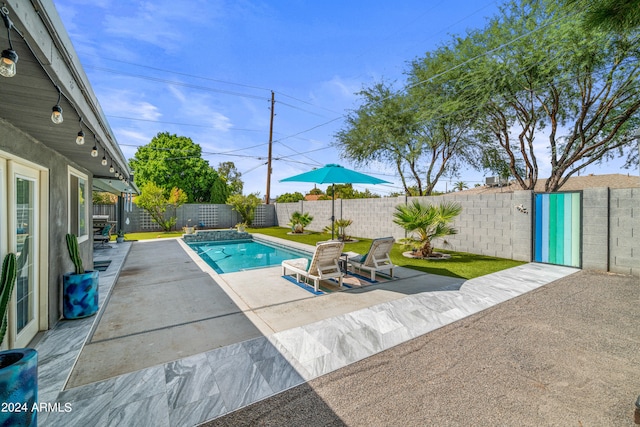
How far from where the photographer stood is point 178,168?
29047mm

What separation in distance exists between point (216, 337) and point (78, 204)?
4.58 metres

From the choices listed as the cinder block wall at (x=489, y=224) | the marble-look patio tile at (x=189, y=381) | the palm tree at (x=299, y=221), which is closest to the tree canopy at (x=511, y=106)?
the palm tree at (x=299, y=221)

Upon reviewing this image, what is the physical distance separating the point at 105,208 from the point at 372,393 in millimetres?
21536

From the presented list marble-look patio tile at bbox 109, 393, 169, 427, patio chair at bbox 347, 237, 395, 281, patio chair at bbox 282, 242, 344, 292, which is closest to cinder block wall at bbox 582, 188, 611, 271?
patio chair at bbox 347, 237, 395, 281

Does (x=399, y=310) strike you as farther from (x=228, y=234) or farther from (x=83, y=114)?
(x=228, y=234)

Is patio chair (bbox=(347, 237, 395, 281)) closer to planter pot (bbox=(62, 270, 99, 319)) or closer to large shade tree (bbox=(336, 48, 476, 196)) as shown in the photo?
planter pot (bbox=(62, 270, 99, 319))

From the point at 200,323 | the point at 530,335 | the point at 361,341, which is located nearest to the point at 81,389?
the point at 200,323

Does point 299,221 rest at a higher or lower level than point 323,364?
higher

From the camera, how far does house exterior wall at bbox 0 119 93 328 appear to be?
3289 millimetres

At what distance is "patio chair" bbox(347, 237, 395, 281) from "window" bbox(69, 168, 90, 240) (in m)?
5.79

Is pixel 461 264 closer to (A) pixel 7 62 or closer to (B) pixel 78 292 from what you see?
(B) pixel 78 292

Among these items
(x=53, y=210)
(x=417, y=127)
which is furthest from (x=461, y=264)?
(x=417, y=127)

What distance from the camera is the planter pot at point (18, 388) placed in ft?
5.76

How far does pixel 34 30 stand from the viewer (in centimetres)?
154
